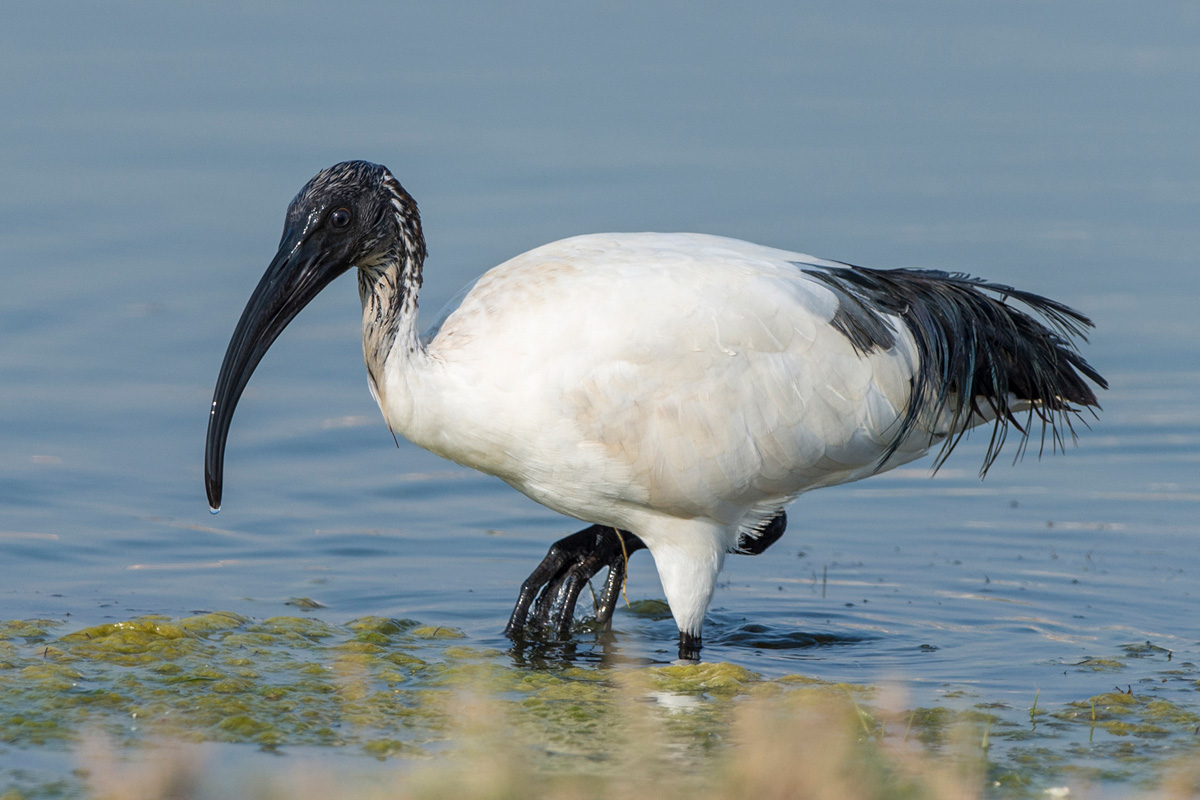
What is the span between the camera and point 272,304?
A: 7043 mm

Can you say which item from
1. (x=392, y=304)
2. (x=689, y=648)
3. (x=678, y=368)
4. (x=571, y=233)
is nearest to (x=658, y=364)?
(x=678, y=368)

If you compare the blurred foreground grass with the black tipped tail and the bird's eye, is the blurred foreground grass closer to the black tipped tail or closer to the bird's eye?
the black tipped tail

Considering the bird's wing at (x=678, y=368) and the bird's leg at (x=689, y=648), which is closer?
the bird's wing at (x=678, y=368)

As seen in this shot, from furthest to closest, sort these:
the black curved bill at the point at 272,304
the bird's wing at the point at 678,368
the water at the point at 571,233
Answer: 1. the water at the point at 571,233
2. the black curved bill at the point at 272,304
3. the bird's wing at the point at 678,368

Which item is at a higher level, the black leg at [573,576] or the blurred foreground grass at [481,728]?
the black leg at [573,576]

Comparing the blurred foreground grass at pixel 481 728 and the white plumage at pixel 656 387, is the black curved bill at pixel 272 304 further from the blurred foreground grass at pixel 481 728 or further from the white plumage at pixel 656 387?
the blurred foreground grass at pixel 481 728

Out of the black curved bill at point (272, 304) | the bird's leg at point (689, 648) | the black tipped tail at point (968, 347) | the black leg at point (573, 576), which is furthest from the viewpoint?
the black leg at point (573, 576)

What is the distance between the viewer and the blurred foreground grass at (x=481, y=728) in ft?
16.9

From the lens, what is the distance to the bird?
6.93 meters

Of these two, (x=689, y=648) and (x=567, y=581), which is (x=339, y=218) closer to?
(x=567, y=581)

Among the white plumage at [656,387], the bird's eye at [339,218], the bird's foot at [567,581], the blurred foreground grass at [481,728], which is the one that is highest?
the bird's eye at [339,218]

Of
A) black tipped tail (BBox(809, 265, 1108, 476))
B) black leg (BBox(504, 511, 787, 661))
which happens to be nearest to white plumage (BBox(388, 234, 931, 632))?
black tipped tail (BBox(809, 265, 1108, 476))

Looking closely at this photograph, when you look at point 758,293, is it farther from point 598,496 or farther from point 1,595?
point 1,595

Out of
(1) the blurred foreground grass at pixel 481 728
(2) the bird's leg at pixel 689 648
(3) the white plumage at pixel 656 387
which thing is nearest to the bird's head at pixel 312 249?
(3) the white plumage at pixel 656 387
